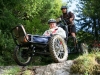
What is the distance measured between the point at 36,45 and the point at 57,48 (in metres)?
0.62

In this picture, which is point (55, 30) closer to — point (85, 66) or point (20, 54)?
point (20, 54)

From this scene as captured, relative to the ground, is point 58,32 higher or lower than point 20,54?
higher

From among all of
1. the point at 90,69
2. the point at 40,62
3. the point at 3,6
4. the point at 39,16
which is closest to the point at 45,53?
the point at 90,69

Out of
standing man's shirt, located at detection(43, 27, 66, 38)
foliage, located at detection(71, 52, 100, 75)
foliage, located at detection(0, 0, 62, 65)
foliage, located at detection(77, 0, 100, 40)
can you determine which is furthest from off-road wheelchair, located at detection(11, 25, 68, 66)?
foliage, located at detection(77, 0, 100, 40)

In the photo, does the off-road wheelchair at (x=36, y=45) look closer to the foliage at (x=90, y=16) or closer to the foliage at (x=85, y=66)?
the foliage at (x=85, y=66)

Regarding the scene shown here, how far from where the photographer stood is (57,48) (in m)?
9.06

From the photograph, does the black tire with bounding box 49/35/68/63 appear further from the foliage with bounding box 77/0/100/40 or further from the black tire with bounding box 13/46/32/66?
the foliage with bounding box 77/0/100/40

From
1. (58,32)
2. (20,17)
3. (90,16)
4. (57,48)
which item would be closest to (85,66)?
(57,48)

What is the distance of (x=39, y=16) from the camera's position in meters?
18.1

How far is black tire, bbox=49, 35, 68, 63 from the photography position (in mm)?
8727

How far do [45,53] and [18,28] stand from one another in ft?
3.61

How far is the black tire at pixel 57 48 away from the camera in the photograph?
28.6ft

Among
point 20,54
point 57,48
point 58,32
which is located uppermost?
point 58,32

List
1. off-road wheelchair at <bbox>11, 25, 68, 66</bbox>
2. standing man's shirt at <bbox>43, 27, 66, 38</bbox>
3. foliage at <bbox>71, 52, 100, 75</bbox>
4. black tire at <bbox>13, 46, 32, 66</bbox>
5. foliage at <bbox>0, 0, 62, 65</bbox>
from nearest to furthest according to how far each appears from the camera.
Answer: foliage at <bbox>71, 52, 100, 75</bbox>
off-road wheelchair at <bbox>11, 25, 68, 66</bbox>
black tire at <bbox>13, 46, 32, 66</bbox>
standing man's shirt at <bbox>43, 27, 66, 38</bbox>
foliage at <bbox>0, 0, 62, 65</bbox>
